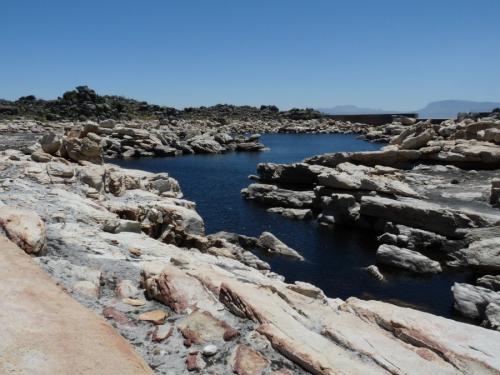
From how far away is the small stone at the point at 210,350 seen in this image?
6.23m

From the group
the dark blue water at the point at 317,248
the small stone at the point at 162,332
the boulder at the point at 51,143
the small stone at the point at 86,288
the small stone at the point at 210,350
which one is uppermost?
the boulder at the point at 51,143

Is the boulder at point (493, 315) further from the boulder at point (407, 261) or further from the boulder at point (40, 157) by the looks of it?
the boulder at point (40, 157)

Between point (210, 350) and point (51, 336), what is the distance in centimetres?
212

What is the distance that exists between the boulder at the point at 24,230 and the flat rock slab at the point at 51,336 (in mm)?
1884

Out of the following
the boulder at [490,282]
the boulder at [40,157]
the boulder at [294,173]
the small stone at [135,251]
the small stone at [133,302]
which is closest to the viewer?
the small stone at [133,302]

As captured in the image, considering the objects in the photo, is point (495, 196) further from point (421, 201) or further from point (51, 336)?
point (51, 336)

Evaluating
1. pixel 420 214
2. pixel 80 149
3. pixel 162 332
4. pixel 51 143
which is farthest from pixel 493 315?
pixel 51 143

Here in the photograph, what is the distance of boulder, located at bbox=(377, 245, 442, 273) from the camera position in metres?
25.1

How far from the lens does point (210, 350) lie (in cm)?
628

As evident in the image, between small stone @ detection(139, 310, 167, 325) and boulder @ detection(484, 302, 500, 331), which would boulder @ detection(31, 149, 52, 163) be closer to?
small stone @ detection(139, 310, 167, 325)

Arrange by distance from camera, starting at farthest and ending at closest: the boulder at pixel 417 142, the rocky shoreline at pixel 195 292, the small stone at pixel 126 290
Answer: the boulder at pixel 417 142 → the small stone at pixel 126 290 → the rocky shoreline at pixel 195 292

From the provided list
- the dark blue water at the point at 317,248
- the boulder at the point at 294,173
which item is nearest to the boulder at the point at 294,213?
the dark blue water at the point at 317,248

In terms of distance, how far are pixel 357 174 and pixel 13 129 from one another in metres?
76.7

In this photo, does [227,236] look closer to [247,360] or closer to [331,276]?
[331,276]
